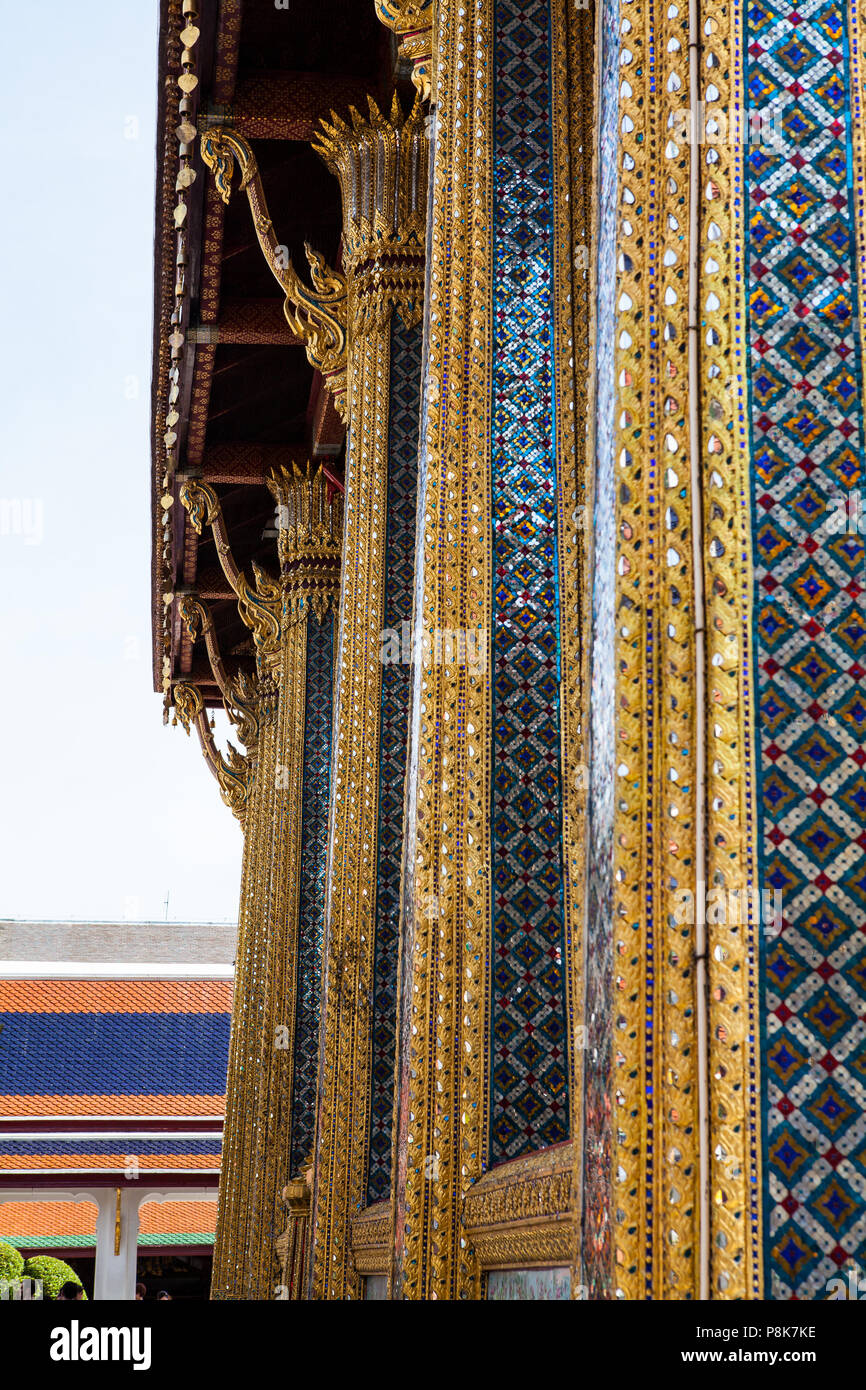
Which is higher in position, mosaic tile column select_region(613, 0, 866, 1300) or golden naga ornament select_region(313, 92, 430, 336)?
golden naga ornament select_region(313, 92, 430, 336)

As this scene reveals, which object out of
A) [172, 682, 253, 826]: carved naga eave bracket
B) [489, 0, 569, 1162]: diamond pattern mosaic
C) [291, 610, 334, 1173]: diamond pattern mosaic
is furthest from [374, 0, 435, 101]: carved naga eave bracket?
[172, 682, 253, 826]: carved naga eave bracket

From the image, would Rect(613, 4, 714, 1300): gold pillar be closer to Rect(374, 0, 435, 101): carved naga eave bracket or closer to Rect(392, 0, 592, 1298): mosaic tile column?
Rect(392, 0, 592, 1298): mosaic tile column

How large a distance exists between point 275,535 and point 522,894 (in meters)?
7.63

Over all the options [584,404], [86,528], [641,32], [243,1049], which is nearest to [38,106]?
[86,528]

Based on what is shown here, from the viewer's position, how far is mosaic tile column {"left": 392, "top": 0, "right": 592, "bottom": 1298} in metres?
3.44

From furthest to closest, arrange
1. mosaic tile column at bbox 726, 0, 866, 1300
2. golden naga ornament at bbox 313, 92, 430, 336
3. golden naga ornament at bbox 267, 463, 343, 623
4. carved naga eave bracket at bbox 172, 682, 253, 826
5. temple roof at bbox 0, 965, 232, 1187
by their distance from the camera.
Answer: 1. temple roof at bbox 0, 965, 232, 1187
2. carved naga eave bracket at bbox 172, 682, 253, 826
3. golden naga ornament at bbox 267, 463, 343, 623
4. golden naga ornament at bbox 313, 92, 430, 336
5. mosaic tile column at bbox 726, 0, 866, 1300

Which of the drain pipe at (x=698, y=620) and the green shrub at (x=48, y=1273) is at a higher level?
the drain pipe at (x=698, y=620)

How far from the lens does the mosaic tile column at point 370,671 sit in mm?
5488

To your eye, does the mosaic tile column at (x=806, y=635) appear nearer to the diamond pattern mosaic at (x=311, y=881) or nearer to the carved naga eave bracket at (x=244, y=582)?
the diamond pattern mosaic at (x=311, y=881)

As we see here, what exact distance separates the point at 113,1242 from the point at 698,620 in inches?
663

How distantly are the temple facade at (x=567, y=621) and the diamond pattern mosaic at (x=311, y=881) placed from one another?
0.07 ft

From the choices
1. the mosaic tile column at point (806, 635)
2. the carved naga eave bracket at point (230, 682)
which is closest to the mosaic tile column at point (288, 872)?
the carved naga eave bracket at point (230, 682)

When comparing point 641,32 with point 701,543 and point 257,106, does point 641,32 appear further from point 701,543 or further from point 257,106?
point 257,106

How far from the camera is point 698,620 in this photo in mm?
1799
